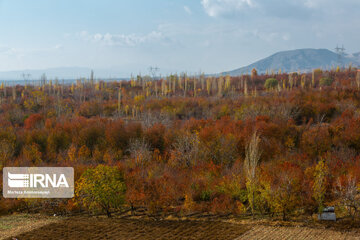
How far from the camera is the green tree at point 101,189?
17.0 meters

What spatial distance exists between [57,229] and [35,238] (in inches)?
46.3

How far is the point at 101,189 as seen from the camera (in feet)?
55.7

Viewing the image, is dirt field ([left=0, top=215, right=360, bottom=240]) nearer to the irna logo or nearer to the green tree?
the green tree

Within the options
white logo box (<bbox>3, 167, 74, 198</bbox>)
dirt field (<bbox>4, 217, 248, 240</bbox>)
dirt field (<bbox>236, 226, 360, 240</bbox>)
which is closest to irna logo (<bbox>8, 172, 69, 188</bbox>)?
white logo box (<bbox>3, 167, 74, 198</bbox>)

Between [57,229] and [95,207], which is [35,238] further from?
[95,207]

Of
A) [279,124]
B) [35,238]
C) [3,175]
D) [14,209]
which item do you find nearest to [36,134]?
[3,175]

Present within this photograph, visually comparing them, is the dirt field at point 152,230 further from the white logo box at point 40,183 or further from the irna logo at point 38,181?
the irna logo at point 38,181

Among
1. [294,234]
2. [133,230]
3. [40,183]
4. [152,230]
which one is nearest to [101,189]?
[133,230]

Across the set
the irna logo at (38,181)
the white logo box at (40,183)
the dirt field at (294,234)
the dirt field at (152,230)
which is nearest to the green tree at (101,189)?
the dirt field at (152,230)

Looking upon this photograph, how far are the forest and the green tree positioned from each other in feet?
0.16

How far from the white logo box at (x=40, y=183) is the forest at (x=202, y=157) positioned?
39 centimetres

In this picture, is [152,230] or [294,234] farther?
[152,230]

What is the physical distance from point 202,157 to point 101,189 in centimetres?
1030

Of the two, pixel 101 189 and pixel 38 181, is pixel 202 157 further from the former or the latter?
pixel 38 181
